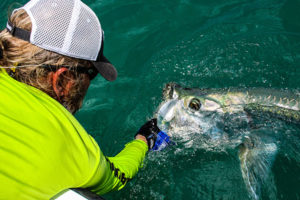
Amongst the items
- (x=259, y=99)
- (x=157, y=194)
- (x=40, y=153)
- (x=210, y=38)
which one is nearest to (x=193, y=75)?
(x=210, y=38)

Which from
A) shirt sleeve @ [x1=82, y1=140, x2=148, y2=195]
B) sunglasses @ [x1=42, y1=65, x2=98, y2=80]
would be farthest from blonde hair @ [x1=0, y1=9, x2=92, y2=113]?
shirt sleeve @ [x1=82, y1=140, x2=148, y2=195]

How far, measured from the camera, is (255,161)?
8.82ft

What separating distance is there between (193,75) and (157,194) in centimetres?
202

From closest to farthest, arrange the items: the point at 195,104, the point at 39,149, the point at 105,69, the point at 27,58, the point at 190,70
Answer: the point at 39,149
the point at 27,58
the point at 105,69
the point at 195,104
the point at 190,70

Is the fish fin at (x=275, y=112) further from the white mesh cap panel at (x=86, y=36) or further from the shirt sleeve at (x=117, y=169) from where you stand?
the white mesh cap panel at (x=86, y=36)

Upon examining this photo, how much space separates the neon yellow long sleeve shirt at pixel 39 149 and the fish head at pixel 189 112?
1.21m

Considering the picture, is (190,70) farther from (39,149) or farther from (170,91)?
(39,149)

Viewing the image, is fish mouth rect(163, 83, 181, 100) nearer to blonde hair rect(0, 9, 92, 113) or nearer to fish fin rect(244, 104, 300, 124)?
fish fin rect(244, 104, 300, 124)

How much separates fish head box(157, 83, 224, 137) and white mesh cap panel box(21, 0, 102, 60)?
121 centimetres

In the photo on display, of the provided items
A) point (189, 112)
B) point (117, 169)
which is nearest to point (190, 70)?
point (189, 112)

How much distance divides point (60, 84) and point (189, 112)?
1.45 meters

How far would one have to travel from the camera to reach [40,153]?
1.36 meters

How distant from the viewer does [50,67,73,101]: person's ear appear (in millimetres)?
1747

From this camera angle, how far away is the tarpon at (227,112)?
2848 millimetres
